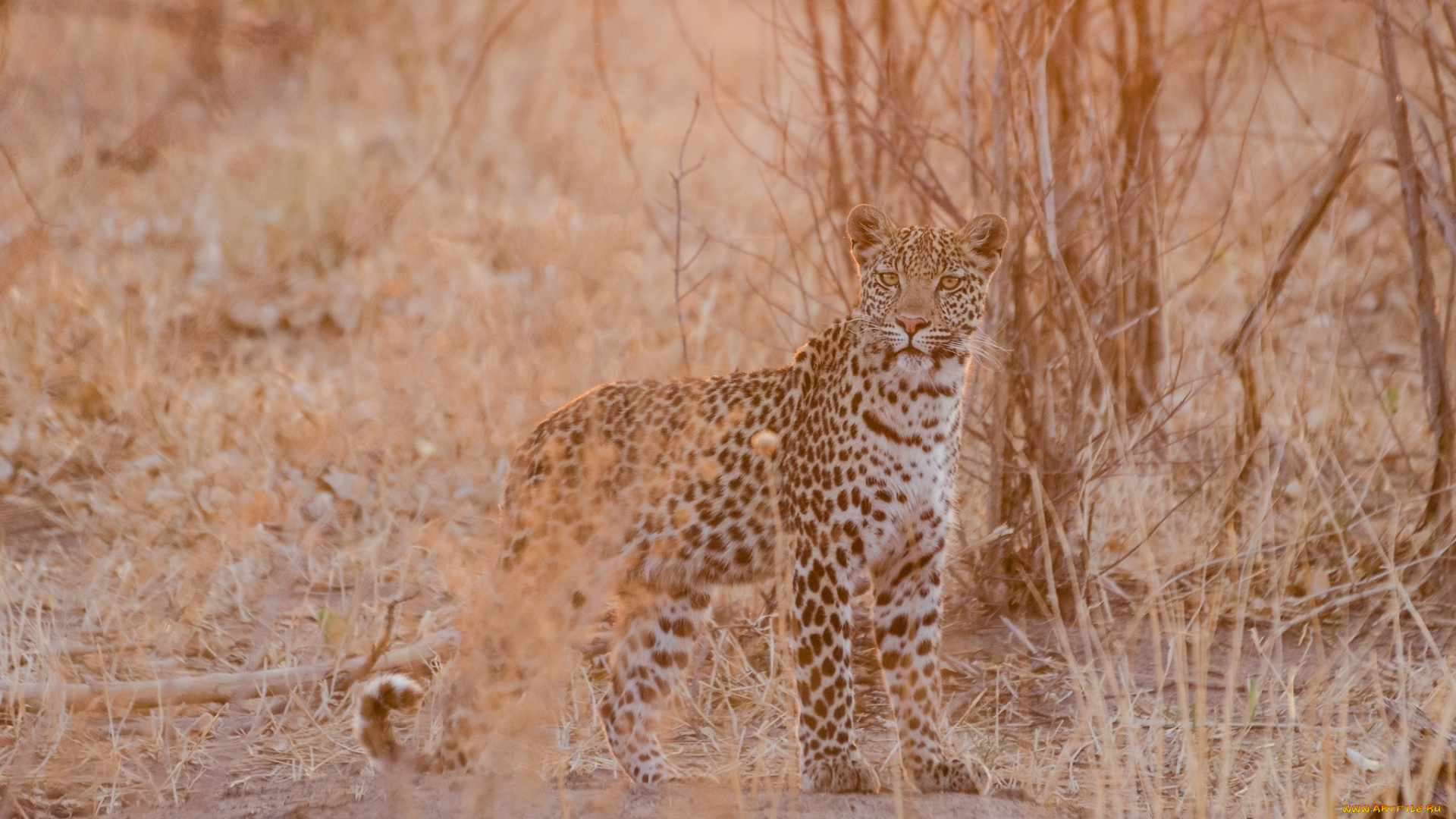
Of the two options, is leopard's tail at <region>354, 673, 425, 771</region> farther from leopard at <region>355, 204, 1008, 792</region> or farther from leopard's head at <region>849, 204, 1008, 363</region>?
leopard's head at <region>849, 204, 1008, 363</region>

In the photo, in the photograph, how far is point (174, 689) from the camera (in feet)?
17.6

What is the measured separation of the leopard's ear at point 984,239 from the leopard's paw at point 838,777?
1.64 meters

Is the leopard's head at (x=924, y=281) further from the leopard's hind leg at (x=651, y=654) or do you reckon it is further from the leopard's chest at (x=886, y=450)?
the leopard's hind leg at (x=651, y=654)

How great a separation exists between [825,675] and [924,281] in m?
1.28

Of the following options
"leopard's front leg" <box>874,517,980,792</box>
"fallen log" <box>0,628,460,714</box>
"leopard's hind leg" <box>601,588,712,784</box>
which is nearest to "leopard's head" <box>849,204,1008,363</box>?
"leopard's front leg" <box>874,517,980,792</box>

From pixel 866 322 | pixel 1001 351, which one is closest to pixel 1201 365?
pixel 1001 351

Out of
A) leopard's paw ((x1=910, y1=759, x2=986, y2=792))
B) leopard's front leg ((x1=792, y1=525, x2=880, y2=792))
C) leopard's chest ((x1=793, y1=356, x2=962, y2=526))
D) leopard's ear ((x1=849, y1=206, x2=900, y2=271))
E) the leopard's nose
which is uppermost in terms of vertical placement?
leopard's ear ((x1=849, y1=206, x2=900, y2=271))

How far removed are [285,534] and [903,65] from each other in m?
3.66

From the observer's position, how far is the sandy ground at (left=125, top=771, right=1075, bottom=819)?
4355 millimetres

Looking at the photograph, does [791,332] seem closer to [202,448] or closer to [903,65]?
[903,65]

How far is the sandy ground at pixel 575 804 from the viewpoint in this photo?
436cm

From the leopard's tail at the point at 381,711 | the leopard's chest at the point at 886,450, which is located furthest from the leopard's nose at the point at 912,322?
the leopard's tail at the point at 381,711

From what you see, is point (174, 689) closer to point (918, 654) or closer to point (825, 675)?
point (825, 675)

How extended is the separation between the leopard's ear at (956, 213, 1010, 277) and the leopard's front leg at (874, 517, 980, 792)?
0.87 m
